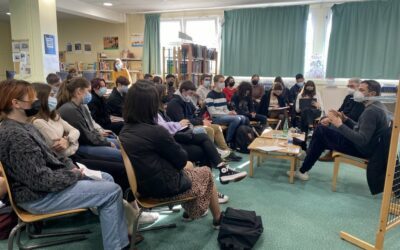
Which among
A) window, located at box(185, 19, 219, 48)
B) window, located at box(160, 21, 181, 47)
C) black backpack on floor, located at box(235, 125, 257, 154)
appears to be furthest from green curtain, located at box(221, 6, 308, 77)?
black backpack on floor, located at box(235, 125, 257, 154)

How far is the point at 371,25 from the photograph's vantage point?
6.12 m

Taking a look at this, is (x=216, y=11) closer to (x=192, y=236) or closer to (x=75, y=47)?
(x=75, y=47)

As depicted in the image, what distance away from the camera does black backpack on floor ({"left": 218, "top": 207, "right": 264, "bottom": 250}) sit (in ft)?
6.72

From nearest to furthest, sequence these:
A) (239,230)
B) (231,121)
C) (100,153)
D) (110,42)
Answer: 1. (239,230)
2. (100,153)
3. (231,121)
4. (110,42)

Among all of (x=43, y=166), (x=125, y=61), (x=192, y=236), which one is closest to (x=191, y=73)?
(x=125, y=61)

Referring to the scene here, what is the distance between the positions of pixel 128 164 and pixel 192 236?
0.80 meters

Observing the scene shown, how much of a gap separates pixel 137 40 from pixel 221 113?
173 inches

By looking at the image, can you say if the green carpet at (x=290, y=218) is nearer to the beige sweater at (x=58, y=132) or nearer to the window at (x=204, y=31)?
the beige sweater at (x=58, y=132)

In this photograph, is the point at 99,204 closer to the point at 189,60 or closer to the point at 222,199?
the point at 222,199

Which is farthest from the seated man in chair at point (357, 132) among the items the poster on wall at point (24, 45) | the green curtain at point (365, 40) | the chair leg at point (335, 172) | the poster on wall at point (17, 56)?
the poster on wall at point (17, 56)

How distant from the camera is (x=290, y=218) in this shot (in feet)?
8.30

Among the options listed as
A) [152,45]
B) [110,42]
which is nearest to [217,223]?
[152,45]

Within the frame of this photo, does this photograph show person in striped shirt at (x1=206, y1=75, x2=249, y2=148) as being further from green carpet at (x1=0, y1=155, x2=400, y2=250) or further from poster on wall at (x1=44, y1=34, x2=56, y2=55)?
poster on wall at (x1=44, y1=34, x2=56, y2=55)

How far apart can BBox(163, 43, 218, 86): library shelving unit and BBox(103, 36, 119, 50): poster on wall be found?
175 cm
